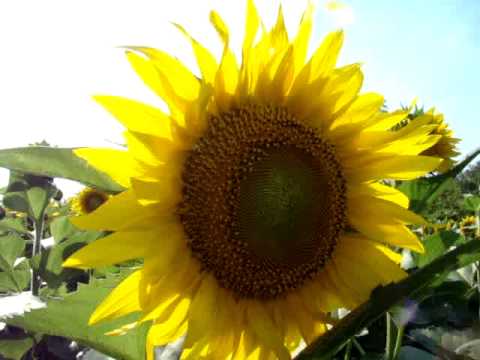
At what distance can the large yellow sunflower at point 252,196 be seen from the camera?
4.03 feet

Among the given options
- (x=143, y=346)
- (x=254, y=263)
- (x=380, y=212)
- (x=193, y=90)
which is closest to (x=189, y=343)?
(x=143, y=346)

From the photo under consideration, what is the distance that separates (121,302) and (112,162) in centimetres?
28

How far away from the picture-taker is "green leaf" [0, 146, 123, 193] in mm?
1153

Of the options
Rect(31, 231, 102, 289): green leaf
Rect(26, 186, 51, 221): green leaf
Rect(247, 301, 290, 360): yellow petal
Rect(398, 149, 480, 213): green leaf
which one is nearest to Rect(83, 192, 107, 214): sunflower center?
Rect(26, 186, 51, 221): green leaf

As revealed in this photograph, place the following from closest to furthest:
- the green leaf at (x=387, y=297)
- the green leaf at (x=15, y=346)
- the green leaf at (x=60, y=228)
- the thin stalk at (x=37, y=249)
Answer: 1. the green leaf at (x=387, y=297)
2. the green leaf at (x=15, y=346)
3. the thin stalk at (x=37, y=249)
4. the green leaf at (x=60, y=228)

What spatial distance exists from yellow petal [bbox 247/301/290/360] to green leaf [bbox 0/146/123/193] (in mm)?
479

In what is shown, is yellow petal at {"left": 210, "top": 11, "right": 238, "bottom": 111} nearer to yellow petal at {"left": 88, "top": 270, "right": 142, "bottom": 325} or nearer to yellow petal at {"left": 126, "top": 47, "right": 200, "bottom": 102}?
yellow petal at {"left": 126, "top": 47, "right": 200, "bottom": 102}

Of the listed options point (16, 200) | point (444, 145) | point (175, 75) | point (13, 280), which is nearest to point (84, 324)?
point (175, 75)

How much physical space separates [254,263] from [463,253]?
0.54 meters

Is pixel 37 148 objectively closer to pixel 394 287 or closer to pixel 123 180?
pixel 123 180

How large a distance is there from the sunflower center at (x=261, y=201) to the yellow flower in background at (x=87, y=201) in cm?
298

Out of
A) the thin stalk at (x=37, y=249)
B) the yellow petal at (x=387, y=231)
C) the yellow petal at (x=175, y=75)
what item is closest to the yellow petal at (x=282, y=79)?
the yellow petal at (x=175, y=75)

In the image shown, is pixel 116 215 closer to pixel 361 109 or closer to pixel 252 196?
pixel 252 196

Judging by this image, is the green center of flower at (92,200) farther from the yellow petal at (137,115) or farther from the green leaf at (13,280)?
the yellow petal at (137,115)
